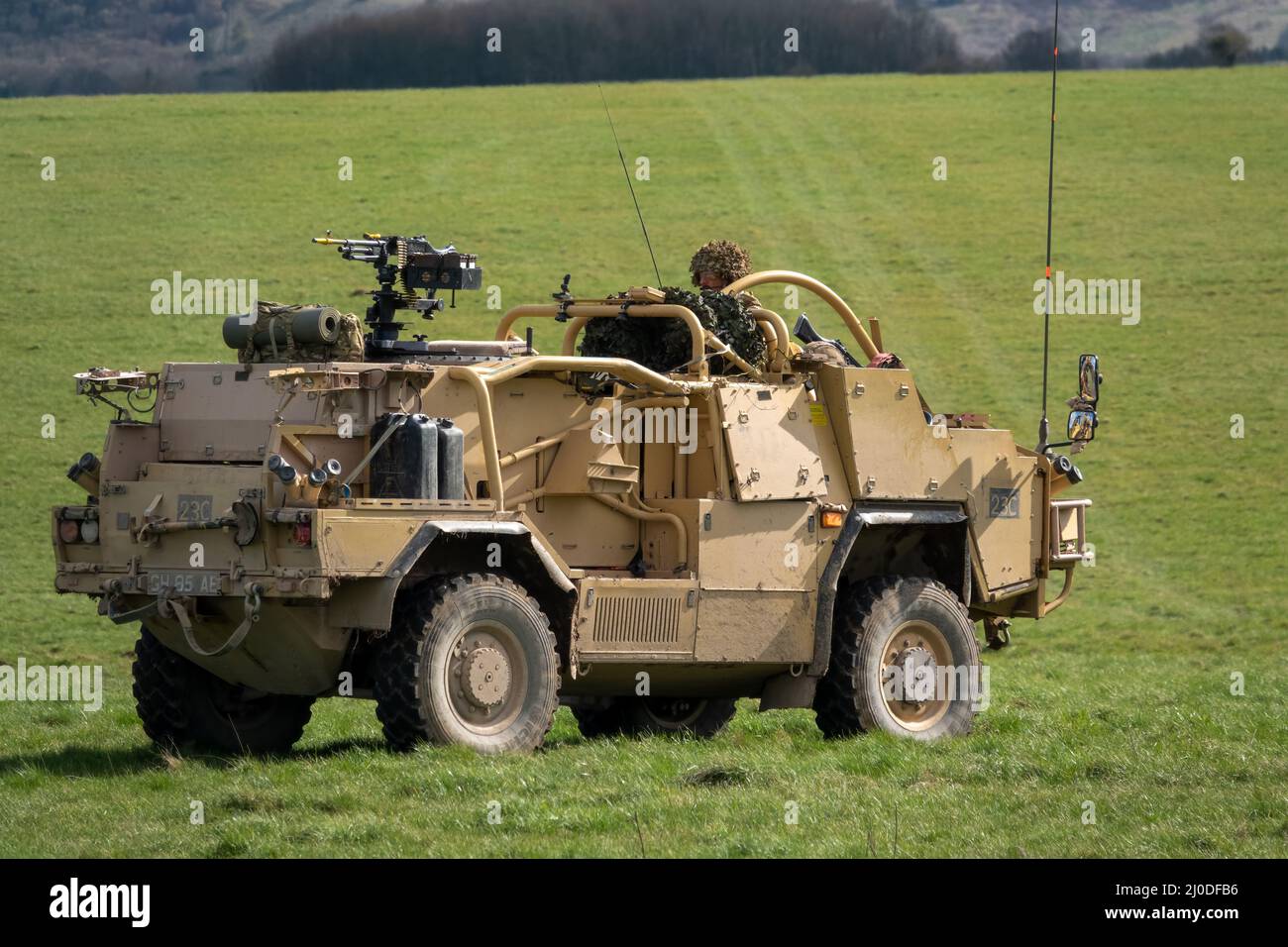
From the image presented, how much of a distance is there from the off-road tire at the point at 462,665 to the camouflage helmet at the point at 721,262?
12.5 ft

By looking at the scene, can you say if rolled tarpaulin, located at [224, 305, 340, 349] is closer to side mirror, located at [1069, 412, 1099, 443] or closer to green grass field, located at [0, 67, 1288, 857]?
green grass field, located at [0, 67, 1288, 857]

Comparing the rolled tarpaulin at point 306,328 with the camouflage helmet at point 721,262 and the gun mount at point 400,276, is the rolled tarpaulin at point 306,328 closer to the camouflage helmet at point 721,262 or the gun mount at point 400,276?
the gun mount at point 400,276

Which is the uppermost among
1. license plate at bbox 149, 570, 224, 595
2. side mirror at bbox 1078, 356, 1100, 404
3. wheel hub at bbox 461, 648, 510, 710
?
side mirror at bbox 1078, 356, 1100, 404

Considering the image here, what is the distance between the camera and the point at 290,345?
496 inches

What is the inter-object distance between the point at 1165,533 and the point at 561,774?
2285 cm

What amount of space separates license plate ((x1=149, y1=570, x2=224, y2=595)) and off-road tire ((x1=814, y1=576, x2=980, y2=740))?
426cm

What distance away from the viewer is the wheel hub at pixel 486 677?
12023 millimetres

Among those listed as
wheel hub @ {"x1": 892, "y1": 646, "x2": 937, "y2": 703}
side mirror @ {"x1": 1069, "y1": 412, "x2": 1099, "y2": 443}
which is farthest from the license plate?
side mirror @ {"x1": 1069, "y1": 412, "x2": 1099, "y2": 443}

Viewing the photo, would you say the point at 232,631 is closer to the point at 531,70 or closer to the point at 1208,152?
the point at 1208,152

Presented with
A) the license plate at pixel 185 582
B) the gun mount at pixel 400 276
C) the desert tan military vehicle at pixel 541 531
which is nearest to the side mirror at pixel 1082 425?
the desert tan military vehicle at pixel 541 531

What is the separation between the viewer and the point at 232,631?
39.9ft

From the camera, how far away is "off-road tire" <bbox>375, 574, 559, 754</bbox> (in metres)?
11.7

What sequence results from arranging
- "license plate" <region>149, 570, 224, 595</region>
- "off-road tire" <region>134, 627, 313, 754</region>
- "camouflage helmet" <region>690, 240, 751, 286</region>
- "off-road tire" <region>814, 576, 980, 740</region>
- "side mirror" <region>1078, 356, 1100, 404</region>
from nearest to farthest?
"license plate" <region>149, 570, 224, 595</region>, "off-road tire" <region>134, 627, 313, 754</region>, "off-road tire" <region>814, 576, 980, 740</region>, "side mirror" <region>1078, 356, 1100, 404</region>, "camouflage helmet" <region>690, 240, 751, 286</region>

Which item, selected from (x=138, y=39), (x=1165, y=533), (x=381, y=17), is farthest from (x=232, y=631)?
(x=138, y=39)
